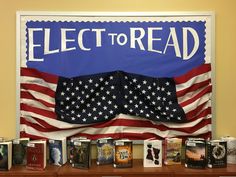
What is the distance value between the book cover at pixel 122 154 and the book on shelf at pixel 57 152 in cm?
45

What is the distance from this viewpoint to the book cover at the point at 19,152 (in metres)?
2.79

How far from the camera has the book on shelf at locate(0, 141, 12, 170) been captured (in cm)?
263

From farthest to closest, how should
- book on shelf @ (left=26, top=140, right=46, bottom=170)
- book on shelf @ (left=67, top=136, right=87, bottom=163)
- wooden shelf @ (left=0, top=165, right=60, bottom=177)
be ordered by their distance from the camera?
1. book on shelf @ (left=67, top=136, right=87, bottom=163)
2. book on shelf @ (left=26, top=140, right=46, bottom=170)
3. wooden shelf @ (left=0, top=165, right=60, bottom=177)

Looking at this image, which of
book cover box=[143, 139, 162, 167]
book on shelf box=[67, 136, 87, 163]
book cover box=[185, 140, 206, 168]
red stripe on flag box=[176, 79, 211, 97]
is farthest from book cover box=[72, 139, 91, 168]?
red stripe on flag box=[176, 79, 211, 97]

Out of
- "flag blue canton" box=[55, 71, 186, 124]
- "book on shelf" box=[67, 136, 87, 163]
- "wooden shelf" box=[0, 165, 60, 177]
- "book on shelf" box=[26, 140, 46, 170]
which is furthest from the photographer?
"flag blue canton" box=[55, 71, 186, 124]

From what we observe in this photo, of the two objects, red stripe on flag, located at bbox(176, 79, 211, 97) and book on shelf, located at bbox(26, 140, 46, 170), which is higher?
red stripe on flag, located at bbox(176, 79, 211, 97)

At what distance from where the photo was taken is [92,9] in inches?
119

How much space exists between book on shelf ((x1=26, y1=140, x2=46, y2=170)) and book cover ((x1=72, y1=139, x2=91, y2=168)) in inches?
9.9

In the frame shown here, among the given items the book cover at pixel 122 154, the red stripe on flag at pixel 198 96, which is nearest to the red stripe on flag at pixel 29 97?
the book cover at pixel 122 154

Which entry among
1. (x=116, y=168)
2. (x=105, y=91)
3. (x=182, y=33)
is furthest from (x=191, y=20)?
(x=116, y=168)

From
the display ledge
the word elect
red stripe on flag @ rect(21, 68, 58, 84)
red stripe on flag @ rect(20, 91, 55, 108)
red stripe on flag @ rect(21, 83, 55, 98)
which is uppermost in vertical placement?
the word elect

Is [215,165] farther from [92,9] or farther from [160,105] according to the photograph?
[92,9]

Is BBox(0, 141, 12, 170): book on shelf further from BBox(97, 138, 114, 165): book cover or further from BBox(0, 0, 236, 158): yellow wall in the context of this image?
BBox(97, 138, 114, 165): book cover

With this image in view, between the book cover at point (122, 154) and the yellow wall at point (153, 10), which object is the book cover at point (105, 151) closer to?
the book cover at point (122, 154)
